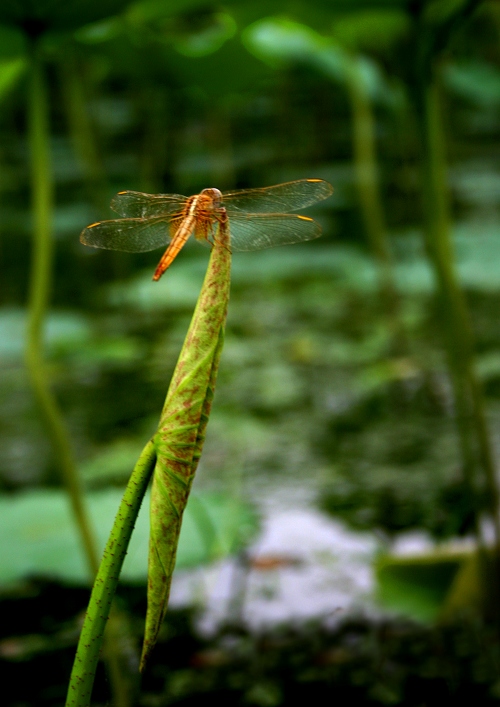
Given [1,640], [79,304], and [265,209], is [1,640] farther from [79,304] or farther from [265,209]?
[79,304]

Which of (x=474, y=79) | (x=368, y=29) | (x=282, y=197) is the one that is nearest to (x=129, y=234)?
(x=282, y=197)

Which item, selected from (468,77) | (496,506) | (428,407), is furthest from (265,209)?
(468,77)

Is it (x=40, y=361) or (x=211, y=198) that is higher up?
(x=211, y=198)

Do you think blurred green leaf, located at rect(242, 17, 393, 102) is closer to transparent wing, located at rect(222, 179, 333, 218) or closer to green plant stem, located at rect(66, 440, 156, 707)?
transparent wing, located at rect(222, 179, 333, 218)

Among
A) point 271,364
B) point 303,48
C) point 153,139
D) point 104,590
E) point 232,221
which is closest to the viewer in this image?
point 104,590

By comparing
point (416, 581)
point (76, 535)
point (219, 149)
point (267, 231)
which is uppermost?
point (219, 149)

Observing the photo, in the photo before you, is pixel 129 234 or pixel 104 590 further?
pixel 129 234

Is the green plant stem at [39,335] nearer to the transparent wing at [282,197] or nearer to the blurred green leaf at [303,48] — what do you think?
the transparent wing at [282,197]

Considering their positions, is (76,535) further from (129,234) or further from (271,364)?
(271,364)
